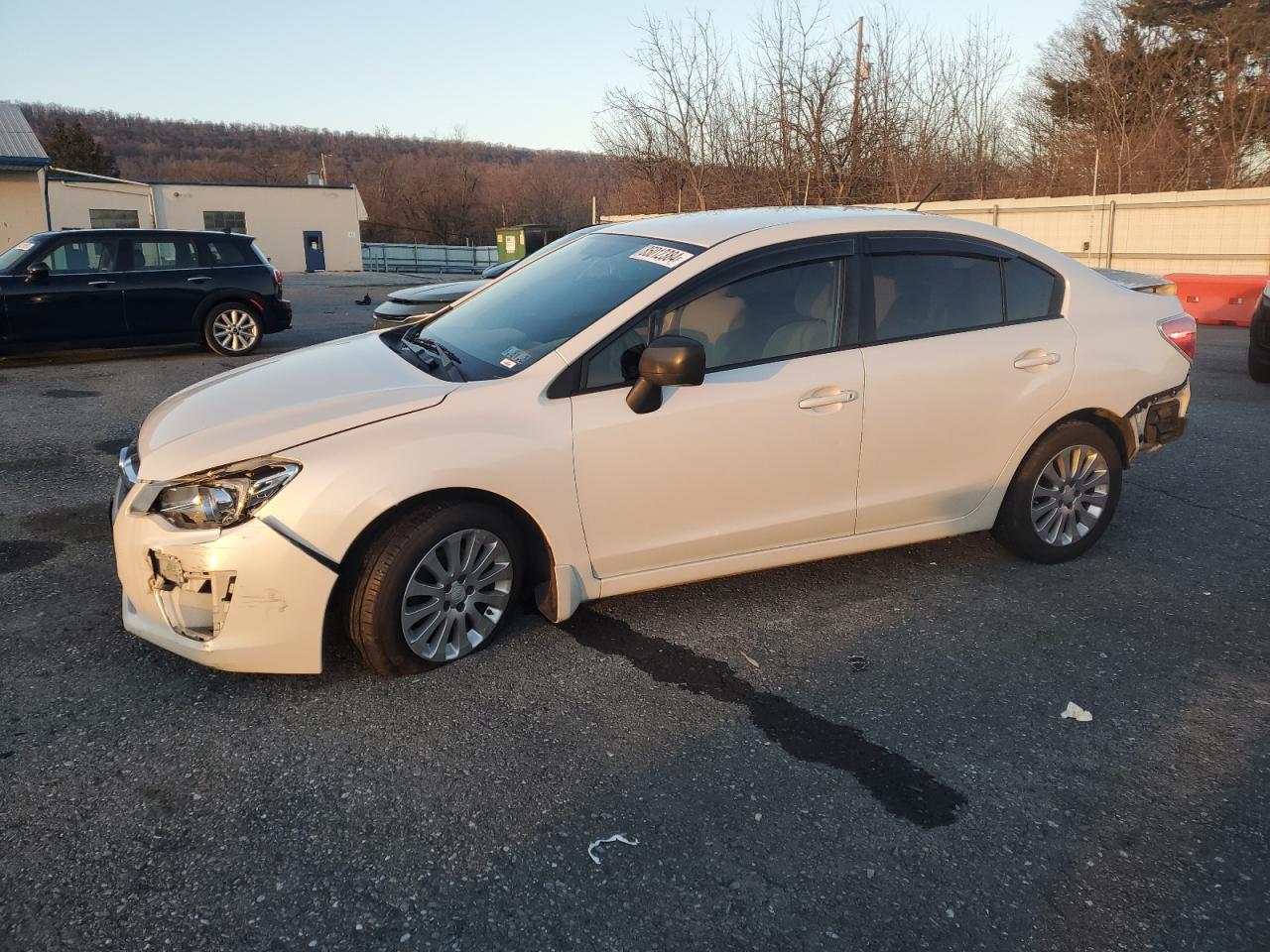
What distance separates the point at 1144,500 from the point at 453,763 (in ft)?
15.5

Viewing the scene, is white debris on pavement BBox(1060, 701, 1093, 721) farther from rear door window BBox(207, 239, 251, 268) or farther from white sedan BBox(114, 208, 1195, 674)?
rear door window BBox(207, 239, 251, 268)

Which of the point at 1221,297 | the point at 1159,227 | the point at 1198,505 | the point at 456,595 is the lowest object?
the point at 1198,505

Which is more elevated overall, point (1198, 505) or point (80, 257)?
point (80, 257)

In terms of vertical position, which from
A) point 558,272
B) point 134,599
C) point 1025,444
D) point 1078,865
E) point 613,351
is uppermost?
point 558,272

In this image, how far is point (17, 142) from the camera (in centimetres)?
2464

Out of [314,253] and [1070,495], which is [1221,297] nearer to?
[1070,495]

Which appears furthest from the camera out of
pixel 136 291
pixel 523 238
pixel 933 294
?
pixel 523 238

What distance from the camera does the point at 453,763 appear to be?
124 inches

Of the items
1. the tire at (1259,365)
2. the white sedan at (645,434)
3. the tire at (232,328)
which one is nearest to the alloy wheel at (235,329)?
the tire at (232,328)

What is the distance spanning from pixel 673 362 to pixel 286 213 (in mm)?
47882

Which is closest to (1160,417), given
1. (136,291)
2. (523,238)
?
(136,291)

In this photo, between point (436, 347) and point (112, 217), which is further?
point (112, 217)

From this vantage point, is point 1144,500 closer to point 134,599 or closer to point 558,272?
point 558,272

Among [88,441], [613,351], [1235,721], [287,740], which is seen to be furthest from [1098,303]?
[88,441]
